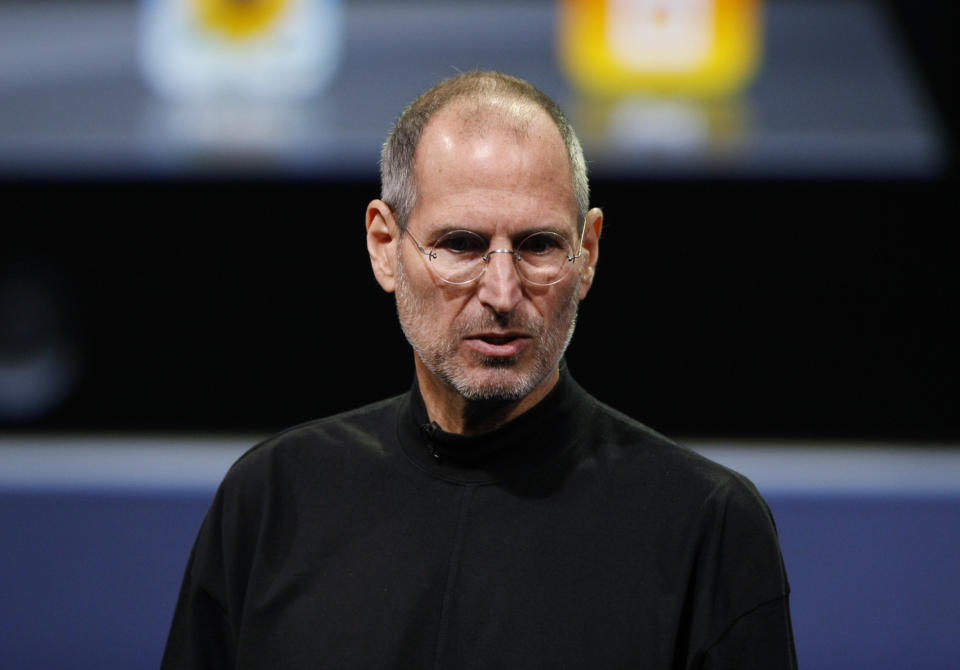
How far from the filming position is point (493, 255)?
1180mm

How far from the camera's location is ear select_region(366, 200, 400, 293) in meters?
1.30

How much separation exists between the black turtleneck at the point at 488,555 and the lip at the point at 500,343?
0.08m

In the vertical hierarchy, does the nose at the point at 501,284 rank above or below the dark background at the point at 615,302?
above

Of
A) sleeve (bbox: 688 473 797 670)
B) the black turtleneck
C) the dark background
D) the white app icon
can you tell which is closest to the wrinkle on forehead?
the black turtleneck

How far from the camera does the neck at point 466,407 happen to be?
126cm

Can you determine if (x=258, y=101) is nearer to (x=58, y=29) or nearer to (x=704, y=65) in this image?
(x=58, y=29)


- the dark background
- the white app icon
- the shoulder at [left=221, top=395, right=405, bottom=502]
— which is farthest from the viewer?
the white app icon

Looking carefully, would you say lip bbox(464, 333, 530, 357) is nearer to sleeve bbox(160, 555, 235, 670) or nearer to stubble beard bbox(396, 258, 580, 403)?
stubble beard bbox(396, 258, 580, 403)

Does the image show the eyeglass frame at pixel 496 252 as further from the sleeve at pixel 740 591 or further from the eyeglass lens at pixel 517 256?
the sleeve at pixel 740 591

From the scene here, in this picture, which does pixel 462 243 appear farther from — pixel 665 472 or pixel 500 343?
pixel 665 472

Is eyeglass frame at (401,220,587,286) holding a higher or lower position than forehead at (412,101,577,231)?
lower

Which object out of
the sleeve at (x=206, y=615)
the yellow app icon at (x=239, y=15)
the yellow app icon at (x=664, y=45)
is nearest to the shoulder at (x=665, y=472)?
the sleeve at (x=206, y=615)

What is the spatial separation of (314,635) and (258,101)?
1.98m

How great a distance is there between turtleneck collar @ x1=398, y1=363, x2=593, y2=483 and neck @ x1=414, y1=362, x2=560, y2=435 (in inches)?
0.7
